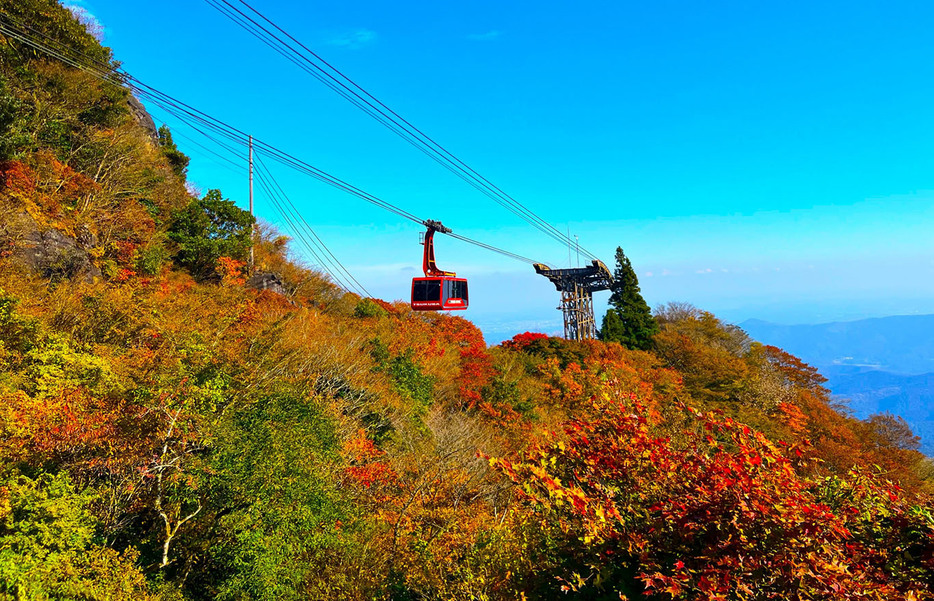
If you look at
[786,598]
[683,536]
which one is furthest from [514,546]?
[786,598]

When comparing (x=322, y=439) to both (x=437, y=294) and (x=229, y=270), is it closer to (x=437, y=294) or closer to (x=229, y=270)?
(x=437, y=294)

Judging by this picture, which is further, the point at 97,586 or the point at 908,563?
the point at 97,586

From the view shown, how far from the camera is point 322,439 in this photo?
12648mm

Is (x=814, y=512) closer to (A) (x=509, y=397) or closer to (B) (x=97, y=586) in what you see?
(B) (x=97, y=586)

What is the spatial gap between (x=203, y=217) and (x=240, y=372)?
14.6 m

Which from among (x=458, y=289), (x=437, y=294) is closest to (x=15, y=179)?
(x=437, y=294)

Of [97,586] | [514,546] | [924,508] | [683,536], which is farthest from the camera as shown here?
[97,586]

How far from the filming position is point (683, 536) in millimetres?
3467

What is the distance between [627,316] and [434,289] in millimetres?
22898

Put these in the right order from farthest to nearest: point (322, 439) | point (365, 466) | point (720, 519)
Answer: point (365, 466) < point (322, 439) < point (720, 519)

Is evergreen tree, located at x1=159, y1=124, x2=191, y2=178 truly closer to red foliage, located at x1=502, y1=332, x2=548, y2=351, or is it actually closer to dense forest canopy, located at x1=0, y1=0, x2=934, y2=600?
dense forest canopy, located at x1=0, y1=0, x2=934, y2=600

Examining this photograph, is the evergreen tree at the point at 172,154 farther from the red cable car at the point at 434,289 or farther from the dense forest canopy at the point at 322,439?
the red cable car at the point at 434,289

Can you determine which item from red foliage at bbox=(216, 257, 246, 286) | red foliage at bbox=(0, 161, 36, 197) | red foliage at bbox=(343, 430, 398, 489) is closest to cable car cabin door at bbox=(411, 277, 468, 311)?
red foliage at bbox=(343, 430, 398, 489)

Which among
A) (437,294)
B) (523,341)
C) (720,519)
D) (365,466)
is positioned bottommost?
(365,466)
